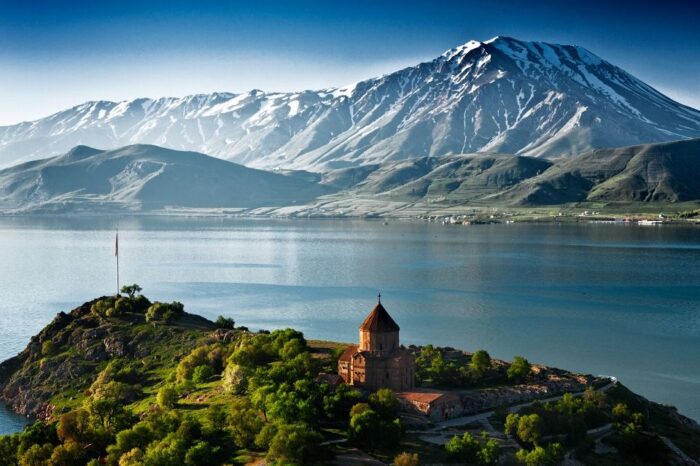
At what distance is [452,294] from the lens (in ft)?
401

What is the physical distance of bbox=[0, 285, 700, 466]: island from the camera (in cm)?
4606

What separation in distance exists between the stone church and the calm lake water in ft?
90.2

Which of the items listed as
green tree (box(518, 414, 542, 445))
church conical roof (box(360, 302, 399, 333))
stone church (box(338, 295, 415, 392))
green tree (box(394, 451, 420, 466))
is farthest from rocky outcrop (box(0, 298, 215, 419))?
green tree (box(518, 414, 542, 445))

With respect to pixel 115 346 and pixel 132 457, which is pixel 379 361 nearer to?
pixel 132 457

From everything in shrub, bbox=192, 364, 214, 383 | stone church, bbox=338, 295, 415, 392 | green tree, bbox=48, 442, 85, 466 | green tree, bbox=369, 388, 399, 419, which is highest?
stone church, bbox=338, 295, 415, 392

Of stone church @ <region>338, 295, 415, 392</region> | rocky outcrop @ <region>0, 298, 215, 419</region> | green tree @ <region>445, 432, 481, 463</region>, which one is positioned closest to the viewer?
green tree @ <region>445, 432, 481, 463</region>

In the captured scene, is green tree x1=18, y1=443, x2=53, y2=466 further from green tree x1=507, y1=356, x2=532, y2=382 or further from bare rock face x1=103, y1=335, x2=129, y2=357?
green tree x1=507, y1=356, x2=532, y2=382

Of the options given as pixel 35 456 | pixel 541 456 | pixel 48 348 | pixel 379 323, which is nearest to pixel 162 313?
pixel 48 348

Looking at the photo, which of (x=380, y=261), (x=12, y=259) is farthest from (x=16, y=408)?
(x=12, y=259)

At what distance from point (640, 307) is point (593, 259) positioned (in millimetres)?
59794

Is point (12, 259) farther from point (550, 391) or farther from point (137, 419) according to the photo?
point (550, 391)

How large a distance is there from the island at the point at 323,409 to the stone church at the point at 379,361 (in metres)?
0.11

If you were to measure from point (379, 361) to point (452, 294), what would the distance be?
68421mm

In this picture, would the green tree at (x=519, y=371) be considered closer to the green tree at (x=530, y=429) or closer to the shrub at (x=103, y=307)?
the green tree at (x=530, y=429)
